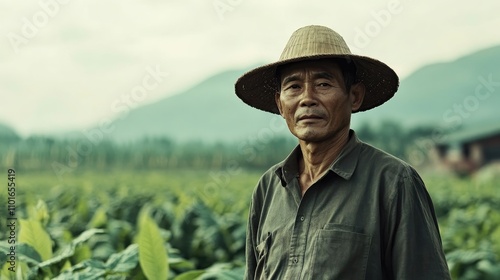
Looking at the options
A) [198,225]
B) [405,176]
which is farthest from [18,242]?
[198,225]

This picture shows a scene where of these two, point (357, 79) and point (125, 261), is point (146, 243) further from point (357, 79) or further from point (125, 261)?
point (357, 79)

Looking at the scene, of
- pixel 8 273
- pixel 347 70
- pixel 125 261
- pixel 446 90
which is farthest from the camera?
pixel 446 90

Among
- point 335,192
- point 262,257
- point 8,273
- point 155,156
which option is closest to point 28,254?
point 8,273

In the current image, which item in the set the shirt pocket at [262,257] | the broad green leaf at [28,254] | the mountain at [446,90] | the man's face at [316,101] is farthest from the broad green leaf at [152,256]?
the mountain at [446,90]

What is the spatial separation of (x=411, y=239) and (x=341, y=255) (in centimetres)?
21

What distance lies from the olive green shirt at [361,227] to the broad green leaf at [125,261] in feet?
3.57

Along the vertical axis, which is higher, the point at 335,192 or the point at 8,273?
the point at 335,192

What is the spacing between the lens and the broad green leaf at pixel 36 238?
3533 millimetres

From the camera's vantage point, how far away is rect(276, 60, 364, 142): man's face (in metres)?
2.27

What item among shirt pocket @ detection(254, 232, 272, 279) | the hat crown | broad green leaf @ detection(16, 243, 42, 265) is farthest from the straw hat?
broad green leaf @ detection(16, 243, 42, 265)

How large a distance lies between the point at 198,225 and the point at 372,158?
4.20 meters

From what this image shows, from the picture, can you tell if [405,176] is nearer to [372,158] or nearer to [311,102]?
[372,158]

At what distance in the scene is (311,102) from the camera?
227 cm

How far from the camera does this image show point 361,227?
7.07 ft
